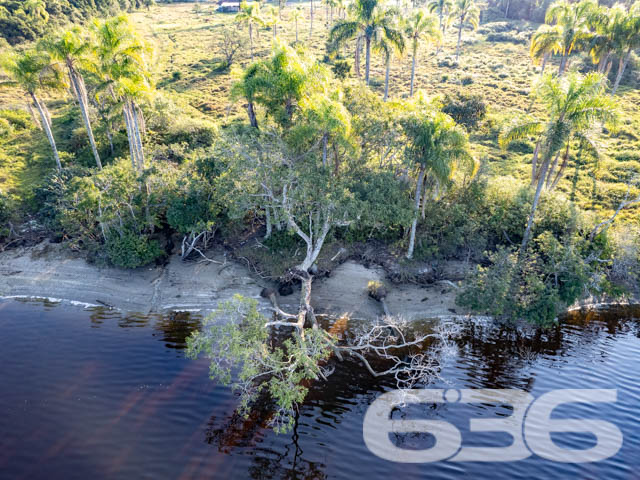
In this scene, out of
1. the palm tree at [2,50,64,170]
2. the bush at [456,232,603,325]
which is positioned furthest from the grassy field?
the palm tree at [2,50,64,170]

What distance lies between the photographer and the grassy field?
35.3 m

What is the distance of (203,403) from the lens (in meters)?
18.3

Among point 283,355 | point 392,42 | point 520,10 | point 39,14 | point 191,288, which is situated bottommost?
point 191,288

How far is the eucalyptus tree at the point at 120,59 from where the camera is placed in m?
27.0

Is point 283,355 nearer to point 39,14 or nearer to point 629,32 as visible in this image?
point 629,32

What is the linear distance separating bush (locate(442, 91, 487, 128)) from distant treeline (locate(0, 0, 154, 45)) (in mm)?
60071

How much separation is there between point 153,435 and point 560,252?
23.7 meters

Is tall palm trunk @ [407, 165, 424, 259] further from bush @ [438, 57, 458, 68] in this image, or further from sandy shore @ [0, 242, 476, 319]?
bush @ [438, 57, 458, 68]

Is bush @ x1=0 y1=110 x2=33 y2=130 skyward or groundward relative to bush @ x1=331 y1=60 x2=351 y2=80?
groundward

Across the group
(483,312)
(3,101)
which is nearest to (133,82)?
(483,312)

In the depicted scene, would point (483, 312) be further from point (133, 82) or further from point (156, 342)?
point (133, 82)

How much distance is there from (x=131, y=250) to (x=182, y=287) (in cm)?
454

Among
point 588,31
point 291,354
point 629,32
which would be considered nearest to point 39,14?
point 291,354

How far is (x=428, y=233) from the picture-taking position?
27.7m
